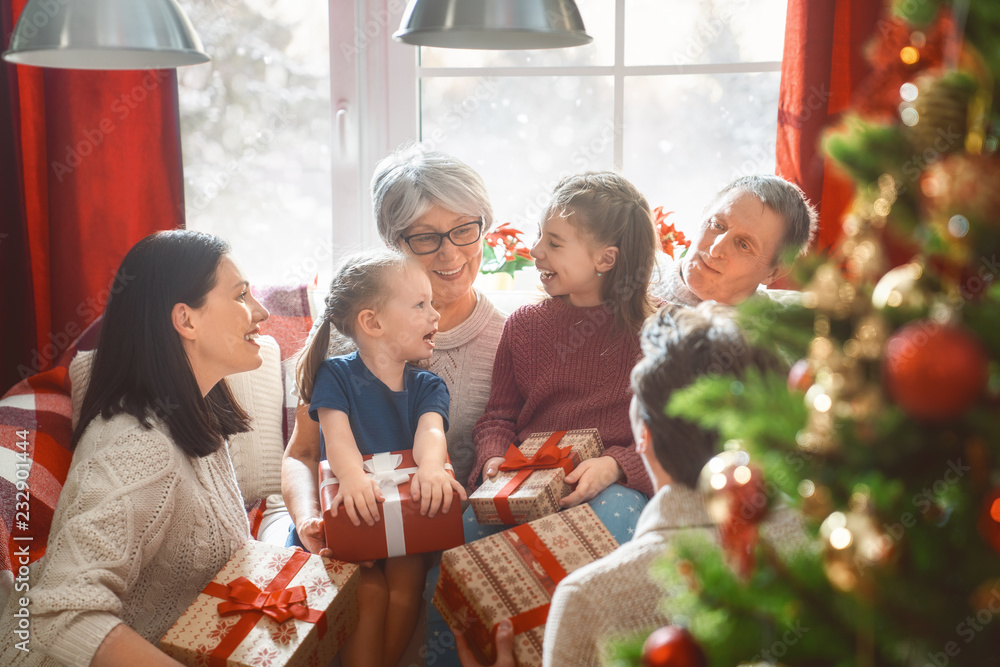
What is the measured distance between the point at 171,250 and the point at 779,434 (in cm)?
131

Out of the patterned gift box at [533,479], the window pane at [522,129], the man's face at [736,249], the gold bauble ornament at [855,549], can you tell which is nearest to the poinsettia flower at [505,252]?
the window pane at [522,129]

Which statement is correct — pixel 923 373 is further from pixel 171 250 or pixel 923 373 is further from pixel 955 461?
pixel 171 250

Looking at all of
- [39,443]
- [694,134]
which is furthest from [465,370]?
[694,134]

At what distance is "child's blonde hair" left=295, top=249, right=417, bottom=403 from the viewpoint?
1.85 m

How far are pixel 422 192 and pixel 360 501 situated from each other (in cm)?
82

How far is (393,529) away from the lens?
1593 millimetres

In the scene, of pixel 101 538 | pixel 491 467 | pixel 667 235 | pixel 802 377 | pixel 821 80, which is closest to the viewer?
pixel 802 377

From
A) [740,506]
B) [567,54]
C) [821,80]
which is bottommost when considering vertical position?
[740,506]

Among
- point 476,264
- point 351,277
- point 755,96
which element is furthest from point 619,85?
point 351,277

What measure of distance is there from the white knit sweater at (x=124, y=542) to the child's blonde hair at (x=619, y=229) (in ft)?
3.26

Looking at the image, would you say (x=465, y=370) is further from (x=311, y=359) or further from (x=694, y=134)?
(x=694, y=134)

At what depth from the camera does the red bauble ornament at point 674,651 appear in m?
0.61

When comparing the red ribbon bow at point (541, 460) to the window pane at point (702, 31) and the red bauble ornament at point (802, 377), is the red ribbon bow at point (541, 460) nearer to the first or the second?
the red bauble ornament at point (802, 377)

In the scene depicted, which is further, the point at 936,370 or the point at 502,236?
the point at 502,236
